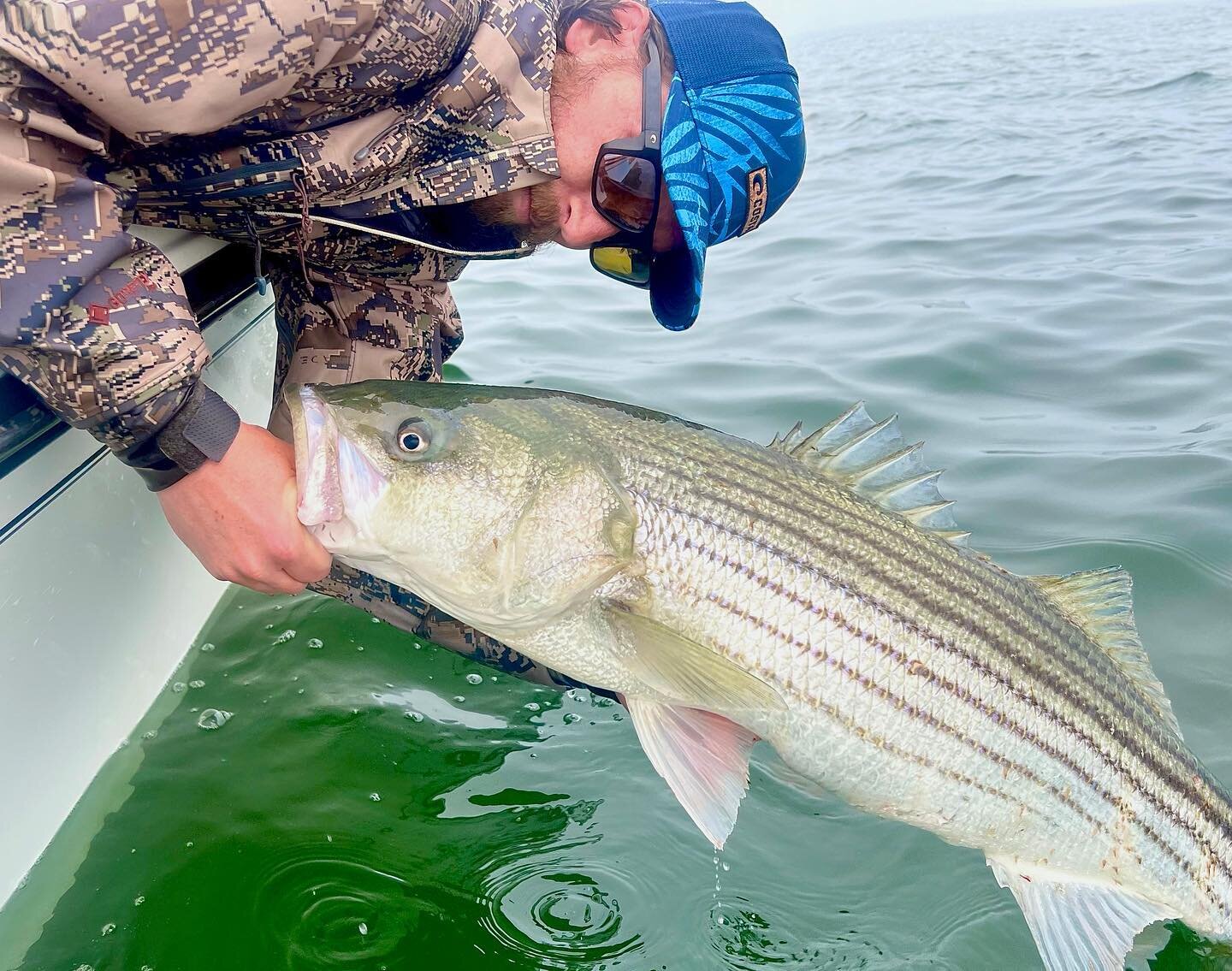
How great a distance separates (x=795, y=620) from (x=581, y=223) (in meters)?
1.42

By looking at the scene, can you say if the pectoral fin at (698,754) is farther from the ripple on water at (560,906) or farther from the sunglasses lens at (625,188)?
the sunglasses lens at (625,188)

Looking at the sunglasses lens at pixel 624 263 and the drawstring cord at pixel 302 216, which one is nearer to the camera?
the drawstring cord at pixel 302 216

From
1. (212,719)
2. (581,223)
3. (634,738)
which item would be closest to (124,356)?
(581,223)

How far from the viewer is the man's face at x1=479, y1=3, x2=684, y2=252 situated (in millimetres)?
2895

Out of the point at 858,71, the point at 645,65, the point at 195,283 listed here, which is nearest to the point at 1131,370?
the point at 645,65

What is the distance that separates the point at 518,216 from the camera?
3.03 meters

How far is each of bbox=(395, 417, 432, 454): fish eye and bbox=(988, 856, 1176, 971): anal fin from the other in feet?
5.98

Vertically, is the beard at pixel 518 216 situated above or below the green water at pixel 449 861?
above

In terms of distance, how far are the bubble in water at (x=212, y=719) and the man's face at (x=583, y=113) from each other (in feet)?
6.11

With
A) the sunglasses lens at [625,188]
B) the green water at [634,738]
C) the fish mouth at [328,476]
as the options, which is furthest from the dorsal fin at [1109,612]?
the fish mouth at [328,476]

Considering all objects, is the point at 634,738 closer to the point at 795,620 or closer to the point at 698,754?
the point at 698,754

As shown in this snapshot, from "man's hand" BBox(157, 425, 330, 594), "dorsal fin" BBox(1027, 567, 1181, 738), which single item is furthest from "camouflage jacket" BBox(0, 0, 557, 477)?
"dorsal fin" BBox(1027, 567, 1181, 738)

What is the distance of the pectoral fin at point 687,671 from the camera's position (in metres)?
2.34

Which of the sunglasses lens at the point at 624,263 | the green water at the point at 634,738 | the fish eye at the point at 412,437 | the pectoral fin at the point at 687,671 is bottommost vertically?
the green water at the point at 634,738
